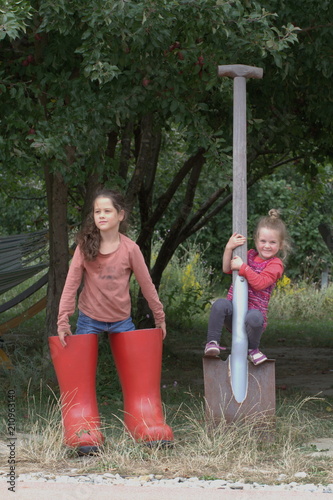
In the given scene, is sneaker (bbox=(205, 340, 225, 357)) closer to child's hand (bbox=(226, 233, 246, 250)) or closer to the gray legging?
the gray legging

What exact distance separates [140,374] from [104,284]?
529 mm

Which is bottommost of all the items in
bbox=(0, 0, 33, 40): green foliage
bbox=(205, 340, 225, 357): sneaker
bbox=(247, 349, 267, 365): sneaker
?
bbox=(247, 349, 267, 365): sneaker

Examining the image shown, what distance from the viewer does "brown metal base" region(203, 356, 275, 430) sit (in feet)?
15.3

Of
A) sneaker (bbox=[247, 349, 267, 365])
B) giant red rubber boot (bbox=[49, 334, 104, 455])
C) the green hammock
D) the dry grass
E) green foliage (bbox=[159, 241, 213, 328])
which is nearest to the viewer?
the dry grass

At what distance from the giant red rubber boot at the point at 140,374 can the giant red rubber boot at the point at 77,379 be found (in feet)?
0.56

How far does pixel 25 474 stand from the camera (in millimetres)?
4035

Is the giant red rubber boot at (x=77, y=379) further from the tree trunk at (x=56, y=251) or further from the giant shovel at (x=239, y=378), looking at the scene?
the tree trunk at (x=56, y=251)

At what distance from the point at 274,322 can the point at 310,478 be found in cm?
946

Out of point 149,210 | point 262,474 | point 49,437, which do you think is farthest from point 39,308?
point 262,474

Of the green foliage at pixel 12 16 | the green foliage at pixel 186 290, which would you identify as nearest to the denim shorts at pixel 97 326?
the green foliage at pixel 12 16

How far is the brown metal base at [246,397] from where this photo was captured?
465cm

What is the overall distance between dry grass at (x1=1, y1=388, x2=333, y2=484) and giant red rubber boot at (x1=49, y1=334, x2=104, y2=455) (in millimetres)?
132

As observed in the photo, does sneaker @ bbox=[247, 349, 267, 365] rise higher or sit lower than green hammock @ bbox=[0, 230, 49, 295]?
lower

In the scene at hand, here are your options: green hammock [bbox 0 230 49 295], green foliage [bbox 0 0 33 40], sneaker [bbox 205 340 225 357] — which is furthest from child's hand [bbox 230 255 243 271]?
green hammock [bbox 0 230 49 295]
